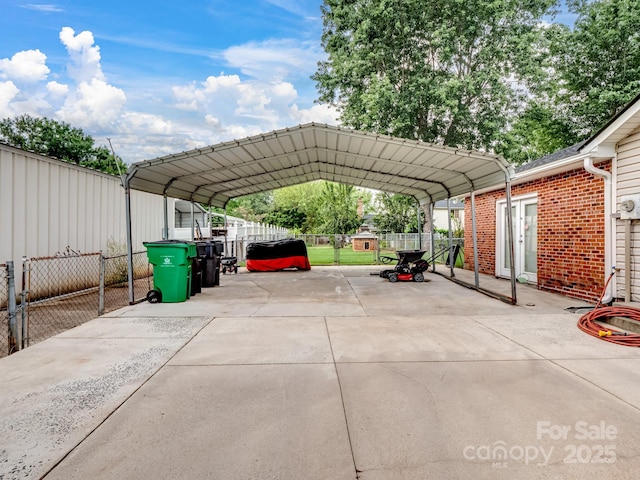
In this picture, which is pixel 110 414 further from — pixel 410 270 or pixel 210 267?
pixel 410 270

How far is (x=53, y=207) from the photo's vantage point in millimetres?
7258

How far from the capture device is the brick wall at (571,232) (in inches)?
250

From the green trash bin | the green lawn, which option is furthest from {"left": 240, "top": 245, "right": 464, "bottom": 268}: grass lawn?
the green trash bin

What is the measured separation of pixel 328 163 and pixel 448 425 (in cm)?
848

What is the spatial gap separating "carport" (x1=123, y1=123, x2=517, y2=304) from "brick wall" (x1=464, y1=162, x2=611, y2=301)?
1.35 metres

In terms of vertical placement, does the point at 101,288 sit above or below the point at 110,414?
above

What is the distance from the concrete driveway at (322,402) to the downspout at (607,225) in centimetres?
144

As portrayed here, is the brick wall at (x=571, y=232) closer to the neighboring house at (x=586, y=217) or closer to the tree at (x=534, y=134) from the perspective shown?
the neighboring house at (x=586, y=217)

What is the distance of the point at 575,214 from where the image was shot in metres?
6.88

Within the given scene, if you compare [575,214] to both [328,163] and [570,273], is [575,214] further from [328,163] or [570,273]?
[328,163]

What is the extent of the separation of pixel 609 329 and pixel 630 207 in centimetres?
198

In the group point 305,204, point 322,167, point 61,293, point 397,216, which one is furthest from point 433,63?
point 305,204

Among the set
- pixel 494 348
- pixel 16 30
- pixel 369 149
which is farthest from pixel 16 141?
pixel 494 348

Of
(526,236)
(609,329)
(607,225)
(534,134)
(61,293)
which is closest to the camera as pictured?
(609,329)
